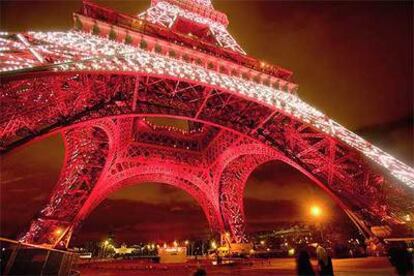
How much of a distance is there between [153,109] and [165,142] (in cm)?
1127

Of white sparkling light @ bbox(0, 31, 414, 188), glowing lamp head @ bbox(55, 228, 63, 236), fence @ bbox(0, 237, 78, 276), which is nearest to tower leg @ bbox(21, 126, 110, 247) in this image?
glowing lamp head @ bbox(55, 228, 63, 236)

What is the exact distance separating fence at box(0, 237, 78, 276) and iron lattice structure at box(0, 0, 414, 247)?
3961 mm

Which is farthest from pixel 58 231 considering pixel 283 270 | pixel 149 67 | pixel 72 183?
pixel 283 270

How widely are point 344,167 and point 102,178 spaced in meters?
14.5

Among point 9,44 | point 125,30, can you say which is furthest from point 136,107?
point 9,44

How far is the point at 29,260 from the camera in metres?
4.69

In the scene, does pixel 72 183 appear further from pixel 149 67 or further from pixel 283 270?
pixel 283 270

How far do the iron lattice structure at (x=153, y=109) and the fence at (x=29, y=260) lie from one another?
3.96 m

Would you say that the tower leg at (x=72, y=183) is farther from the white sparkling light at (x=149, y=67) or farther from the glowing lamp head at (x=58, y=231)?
the white sparkling light at (x=149, y=67)

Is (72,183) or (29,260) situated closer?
(29,260)

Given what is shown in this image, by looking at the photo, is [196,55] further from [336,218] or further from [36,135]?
[336,218]

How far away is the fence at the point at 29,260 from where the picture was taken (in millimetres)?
4145

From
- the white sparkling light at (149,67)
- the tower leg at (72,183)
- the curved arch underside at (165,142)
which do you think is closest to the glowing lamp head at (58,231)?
the tower leg at (72,183)

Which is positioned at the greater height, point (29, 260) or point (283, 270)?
point (29, 260)
